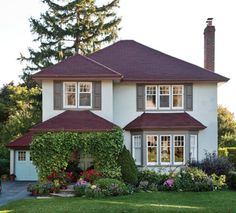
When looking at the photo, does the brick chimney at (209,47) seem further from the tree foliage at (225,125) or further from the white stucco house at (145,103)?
the tree foliage at (225,125)

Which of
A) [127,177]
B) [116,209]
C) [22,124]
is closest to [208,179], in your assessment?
[127,177]

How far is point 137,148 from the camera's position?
88.1 ft

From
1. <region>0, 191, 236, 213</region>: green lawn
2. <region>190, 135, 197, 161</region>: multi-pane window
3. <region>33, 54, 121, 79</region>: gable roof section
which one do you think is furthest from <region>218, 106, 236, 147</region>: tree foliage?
<region>0, 191, 236, 213</region>: green lawn

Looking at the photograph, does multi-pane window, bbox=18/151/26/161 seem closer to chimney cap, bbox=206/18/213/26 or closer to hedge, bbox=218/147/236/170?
hedge, bbox=218/147/236/170

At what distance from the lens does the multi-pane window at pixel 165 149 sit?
2650cm

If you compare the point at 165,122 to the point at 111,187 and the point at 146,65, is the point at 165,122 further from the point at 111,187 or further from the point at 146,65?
the point at 111,187

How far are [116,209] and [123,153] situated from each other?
764cm

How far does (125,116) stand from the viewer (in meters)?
27.3

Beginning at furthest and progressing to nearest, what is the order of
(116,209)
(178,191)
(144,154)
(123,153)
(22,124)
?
1. (22,124)
2. (144,154)
3. (123,153)
4. (178,191)
5. (116,209)

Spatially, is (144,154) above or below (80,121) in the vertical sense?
below

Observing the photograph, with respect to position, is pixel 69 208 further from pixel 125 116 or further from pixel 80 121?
pixel 125 116

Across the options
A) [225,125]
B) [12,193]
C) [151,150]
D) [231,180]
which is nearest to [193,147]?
[151,150]

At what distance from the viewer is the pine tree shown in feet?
137

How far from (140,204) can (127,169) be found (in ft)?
19.9
